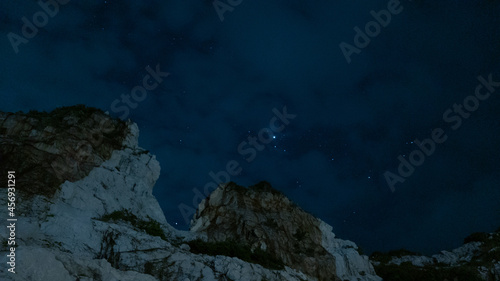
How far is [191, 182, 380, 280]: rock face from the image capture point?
102 ft

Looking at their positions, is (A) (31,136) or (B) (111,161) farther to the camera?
(B) (111,161)

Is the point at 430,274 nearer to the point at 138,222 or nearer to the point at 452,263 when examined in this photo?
the point at 452,263

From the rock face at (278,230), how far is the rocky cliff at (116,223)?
0.50 feet

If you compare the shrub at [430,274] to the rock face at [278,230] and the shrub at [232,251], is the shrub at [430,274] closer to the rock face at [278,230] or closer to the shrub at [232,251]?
the rock face at [278,230]

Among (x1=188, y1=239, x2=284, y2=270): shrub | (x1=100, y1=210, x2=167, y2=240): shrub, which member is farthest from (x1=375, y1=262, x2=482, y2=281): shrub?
(x1=100, y1=210, x2=167, y2=240): shrub

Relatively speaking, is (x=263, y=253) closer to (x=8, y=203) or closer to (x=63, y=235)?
(x=63, y=235)

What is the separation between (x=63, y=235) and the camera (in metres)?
17.1

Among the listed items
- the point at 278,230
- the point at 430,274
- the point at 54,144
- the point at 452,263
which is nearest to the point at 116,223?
the point at 54,144

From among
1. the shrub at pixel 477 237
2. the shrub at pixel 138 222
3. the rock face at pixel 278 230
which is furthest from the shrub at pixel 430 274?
the shrub at pixel 138 222

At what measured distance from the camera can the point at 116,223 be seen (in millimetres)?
21344

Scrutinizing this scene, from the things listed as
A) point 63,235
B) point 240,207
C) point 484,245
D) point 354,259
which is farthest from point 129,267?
point 484,245

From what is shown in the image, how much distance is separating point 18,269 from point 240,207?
2520 cm

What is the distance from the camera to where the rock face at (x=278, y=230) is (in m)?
31.2

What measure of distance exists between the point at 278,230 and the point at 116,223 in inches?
742
